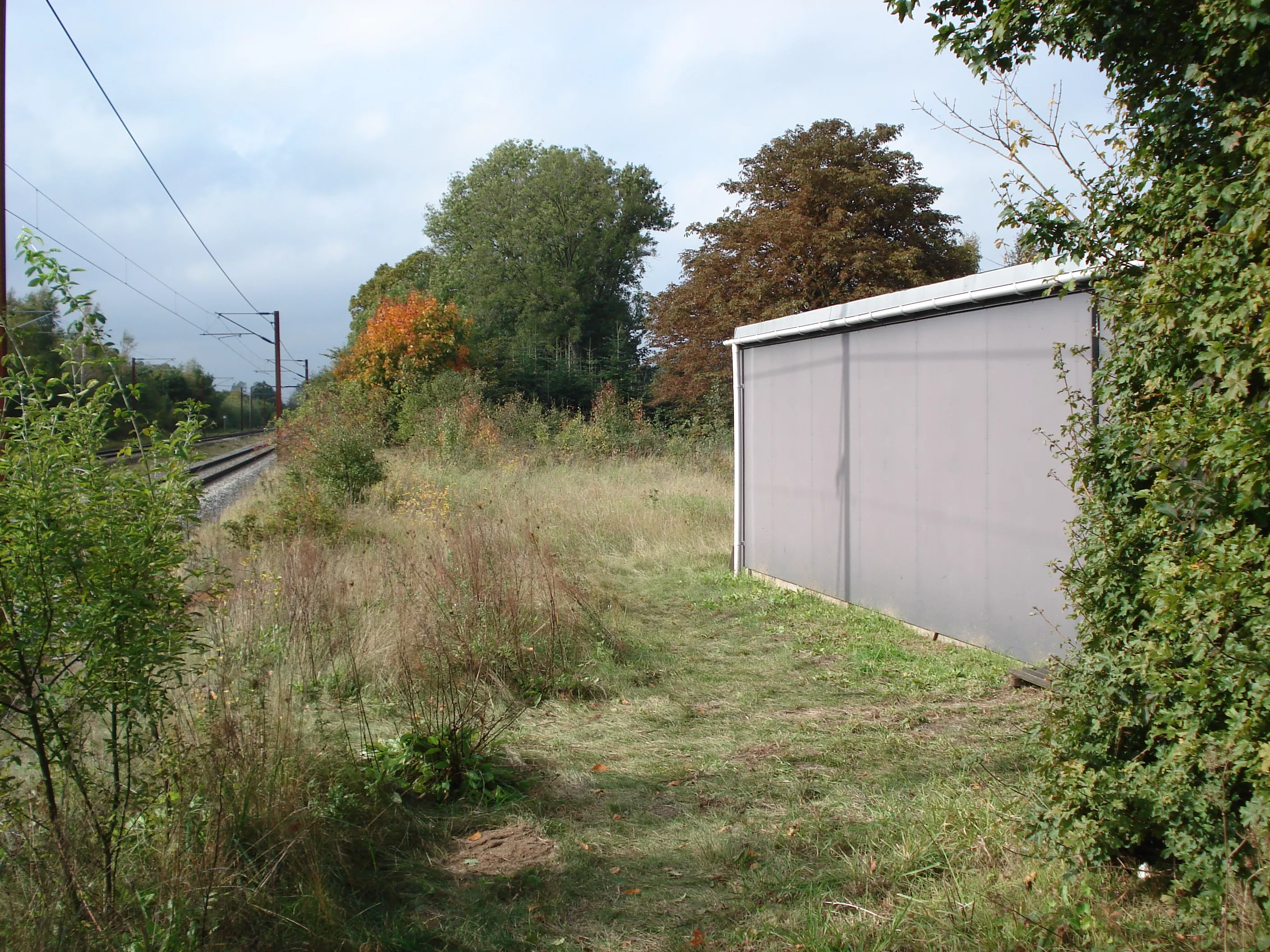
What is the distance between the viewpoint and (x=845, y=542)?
817 centimetres

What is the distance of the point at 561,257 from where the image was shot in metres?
38.4

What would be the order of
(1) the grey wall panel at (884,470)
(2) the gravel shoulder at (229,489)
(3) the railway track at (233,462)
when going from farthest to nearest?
(3) the railway track at (233,462) → (2) the gravel shoulder at (229,489) → (1) the grey wall panel at (884,470)

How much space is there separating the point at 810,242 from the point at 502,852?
20.6 metres

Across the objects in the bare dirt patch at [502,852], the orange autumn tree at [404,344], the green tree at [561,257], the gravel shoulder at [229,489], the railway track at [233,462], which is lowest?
the bare dirt patch at [502,852]

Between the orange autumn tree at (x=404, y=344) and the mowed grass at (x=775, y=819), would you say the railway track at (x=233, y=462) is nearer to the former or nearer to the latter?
the orange autumn tree at (x=404, y=344)

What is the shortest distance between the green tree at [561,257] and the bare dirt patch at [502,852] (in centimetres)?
3274

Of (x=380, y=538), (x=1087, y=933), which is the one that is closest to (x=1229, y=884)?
(x=1087, y=933)

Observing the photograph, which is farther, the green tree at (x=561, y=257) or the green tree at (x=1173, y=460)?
the green tree at (x=561, y=257)

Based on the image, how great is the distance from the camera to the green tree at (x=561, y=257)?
37.8 m

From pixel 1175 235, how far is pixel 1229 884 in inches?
71.9

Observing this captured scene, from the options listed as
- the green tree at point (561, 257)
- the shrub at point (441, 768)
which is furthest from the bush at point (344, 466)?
the green tree at point (561, 257)

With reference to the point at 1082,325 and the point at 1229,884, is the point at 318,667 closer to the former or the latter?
the point at 1229,884

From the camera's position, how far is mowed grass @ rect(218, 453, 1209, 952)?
9.41ft

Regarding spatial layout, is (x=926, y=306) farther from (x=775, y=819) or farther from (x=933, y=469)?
(x=775, y=819)
